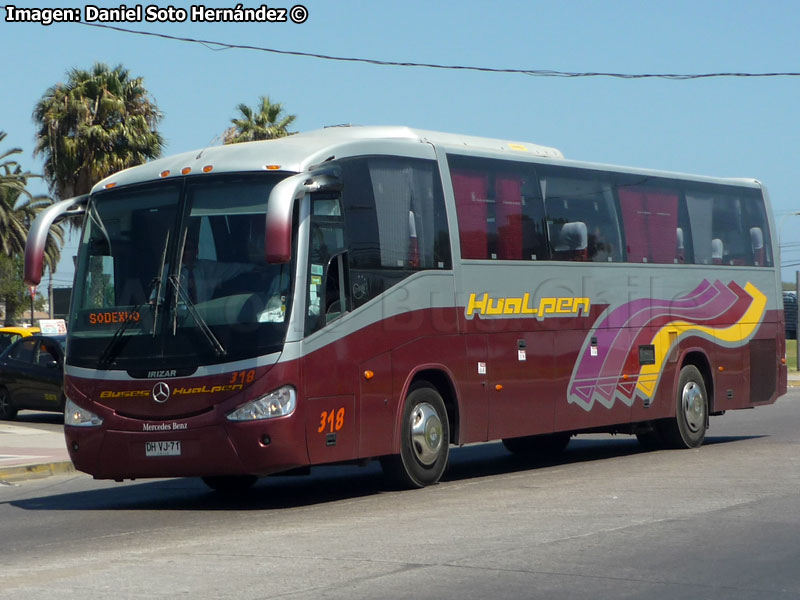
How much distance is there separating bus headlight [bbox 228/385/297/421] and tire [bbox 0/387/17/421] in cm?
1460

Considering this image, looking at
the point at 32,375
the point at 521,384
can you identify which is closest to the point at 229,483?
the point at 521,384

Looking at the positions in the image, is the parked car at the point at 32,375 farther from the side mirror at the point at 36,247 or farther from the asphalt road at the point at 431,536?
the side mirror at the point at 36,247

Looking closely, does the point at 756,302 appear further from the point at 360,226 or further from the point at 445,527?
the point at 445,527

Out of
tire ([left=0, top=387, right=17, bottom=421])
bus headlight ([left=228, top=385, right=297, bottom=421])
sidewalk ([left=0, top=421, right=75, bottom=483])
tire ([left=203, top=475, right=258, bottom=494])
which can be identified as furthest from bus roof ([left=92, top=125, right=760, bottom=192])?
tire ([left=0, top=387, right=17, bottom=421])

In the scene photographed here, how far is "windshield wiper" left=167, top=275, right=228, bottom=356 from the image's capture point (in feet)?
36.2

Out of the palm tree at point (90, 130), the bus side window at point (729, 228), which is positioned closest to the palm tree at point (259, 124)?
the palm tree at point (90, 130)

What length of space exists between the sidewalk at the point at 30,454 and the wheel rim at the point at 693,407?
27.0 ft

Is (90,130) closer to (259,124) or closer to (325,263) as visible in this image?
(259,124)

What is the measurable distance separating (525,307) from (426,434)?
226cm

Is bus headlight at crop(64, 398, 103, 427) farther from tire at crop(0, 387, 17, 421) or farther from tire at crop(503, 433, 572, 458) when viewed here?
tire at crop(0, 387, 17, 421)

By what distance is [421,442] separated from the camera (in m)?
12.6

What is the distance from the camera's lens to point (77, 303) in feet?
39.8

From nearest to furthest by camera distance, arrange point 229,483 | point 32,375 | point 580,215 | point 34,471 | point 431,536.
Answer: point 431,536 → point 229,483 → point 580,215 → point 34,471 → point 32,375

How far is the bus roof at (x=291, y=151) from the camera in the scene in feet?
37.7
